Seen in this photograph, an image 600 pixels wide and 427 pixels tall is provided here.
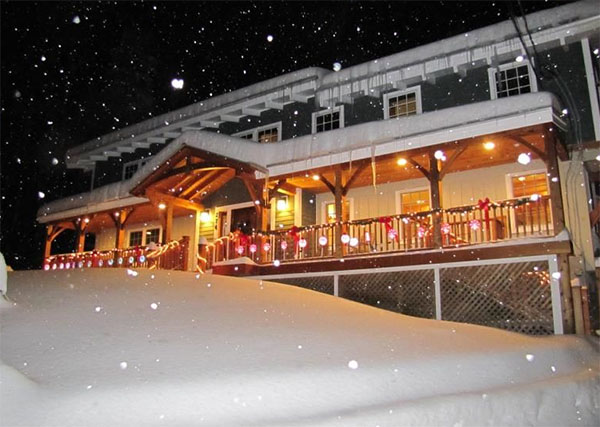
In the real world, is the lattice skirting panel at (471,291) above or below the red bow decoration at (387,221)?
below

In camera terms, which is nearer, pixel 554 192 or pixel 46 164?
pixel 554 192

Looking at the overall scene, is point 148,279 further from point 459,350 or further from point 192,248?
point 192,248

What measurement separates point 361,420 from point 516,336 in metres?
4.83

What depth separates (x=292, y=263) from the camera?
12836mm

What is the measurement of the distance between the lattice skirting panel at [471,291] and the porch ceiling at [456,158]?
7.93 ft

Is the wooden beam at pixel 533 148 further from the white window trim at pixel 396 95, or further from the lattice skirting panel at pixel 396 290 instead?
the white window trim at pixel 396 95

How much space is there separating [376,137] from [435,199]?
2102mm

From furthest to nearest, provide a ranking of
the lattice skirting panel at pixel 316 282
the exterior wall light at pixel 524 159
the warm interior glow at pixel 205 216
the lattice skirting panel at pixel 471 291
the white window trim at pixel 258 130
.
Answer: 1. the warm interior glow at pixel 205 216
2. the white window trim at pixel 258 130
3. the lattice skirting panel at pixel 316 282
4. the exterior wall light at pixel 524 159
5. the lattice skirting panel at pixel 471 291

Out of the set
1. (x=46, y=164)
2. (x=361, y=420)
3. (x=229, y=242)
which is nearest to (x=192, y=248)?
(x=229, y=242)

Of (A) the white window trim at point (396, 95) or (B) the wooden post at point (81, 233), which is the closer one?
(A) the white window trim at point (396, 95)

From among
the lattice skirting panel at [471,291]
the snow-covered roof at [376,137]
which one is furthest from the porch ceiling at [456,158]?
the lattice skirting panel at [471,291]

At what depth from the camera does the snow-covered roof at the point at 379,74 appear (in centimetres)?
1226

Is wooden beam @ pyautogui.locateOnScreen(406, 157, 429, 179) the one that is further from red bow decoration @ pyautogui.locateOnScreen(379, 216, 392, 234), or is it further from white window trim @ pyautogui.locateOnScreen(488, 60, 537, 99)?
white window trim @ pyautogui.locateOnScreen(488, 60, 537, 99)

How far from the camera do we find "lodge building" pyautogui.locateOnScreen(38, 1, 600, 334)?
10211 mm
